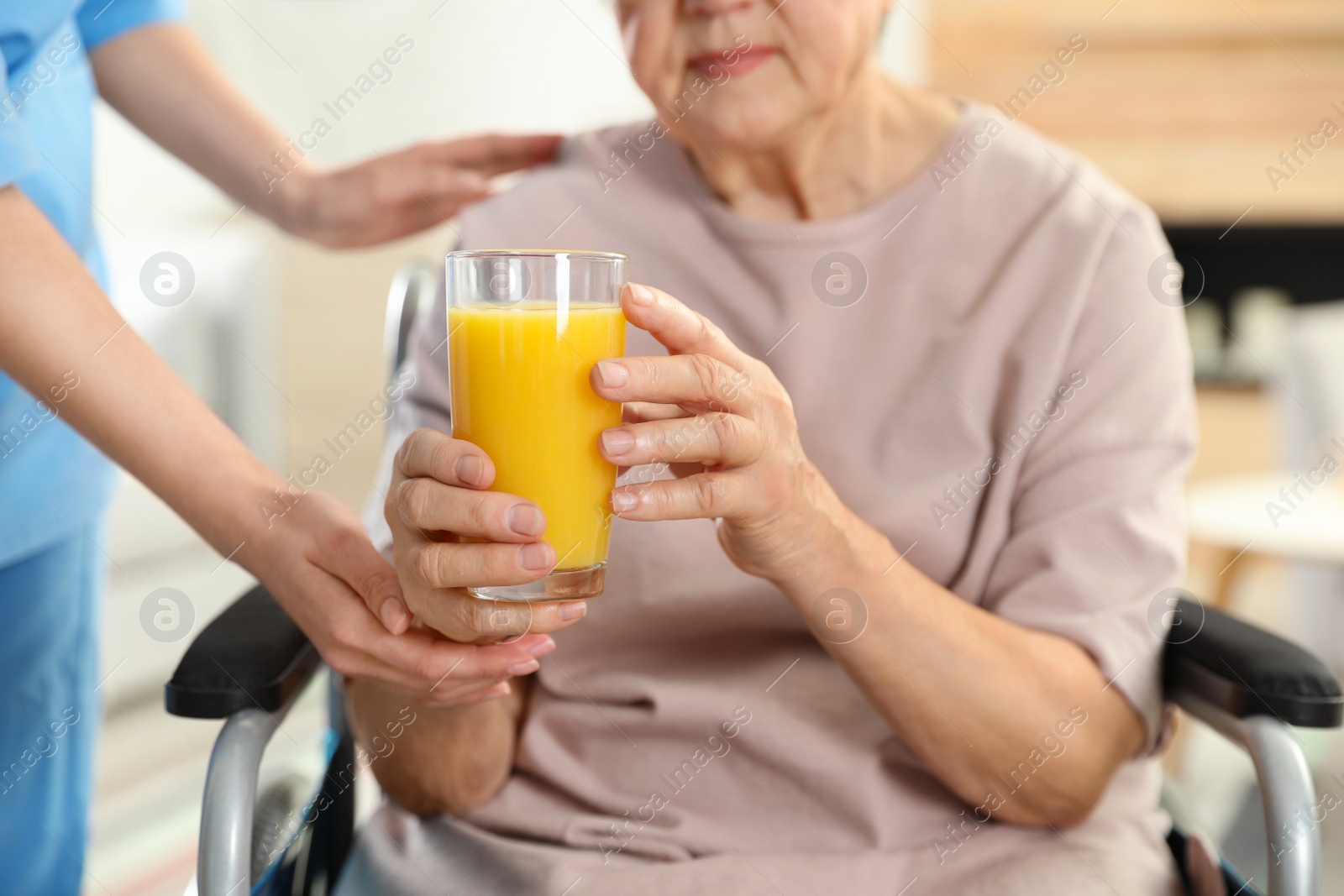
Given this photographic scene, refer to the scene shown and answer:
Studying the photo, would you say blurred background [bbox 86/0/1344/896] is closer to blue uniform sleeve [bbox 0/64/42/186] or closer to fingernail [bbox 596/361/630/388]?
blue uniform sleeve [bbox 0/64/42/186]

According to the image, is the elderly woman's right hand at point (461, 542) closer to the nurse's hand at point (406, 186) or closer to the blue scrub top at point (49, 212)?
the blue scrub top at point (49, 212)

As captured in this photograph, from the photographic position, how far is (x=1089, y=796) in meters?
1.01

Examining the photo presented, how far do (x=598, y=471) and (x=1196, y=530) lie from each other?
2121mm

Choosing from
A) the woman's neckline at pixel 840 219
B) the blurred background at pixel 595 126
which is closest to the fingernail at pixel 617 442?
the woman's neckline at pixel 840 219

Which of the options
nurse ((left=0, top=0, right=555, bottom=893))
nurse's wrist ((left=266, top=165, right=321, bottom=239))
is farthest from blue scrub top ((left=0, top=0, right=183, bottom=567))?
nurse's wrist ((left=266, top=165, right=321, bottom=239))

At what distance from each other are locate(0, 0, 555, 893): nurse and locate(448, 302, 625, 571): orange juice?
0.16 meters

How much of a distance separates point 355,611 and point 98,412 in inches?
9.9

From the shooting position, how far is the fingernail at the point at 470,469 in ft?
2.53

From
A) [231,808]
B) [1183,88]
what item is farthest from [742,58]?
[1183,88]

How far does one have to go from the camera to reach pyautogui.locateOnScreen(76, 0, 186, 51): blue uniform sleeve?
4.39 ft

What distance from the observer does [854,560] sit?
2.95ft

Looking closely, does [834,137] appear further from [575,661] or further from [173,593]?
[173,593]

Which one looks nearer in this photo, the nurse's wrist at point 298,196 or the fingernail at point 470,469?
the fingernail at point 470,469

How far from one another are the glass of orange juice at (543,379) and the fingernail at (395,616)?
0.10m
